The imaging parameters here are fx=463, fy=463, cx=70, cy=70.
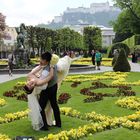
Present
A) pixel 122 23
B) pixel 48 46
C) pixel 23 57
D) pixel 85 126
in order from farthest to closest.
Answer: pixel 122 23, pixel 48 46, pixel 23 57, pixel 85 126

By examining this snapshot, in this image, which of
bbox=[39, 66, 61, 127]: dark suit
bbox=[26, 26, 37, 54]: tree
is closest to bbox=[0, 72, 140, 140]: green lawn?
bbox=[39, 66, 61, 127]: dark suit

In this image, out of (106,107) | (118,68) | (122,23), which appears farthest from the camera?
(122,23)

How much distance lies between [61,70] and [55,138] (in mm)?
1779

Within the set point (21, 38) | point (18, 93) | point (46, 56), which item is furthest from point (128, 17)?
point (46, 56)

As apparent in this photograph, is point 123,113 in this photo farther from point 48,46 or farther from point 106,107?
point 48,46

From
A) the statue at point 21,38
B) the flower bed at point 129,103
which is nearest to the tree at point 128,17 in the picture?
the statue at point 21,38

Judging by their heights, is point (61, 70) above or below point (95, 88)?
above

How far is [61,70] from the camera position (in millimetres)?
9312

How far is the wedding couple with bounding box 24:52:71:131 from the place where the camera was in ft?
28.9

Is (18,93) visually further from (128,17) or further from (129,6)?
(128,17)

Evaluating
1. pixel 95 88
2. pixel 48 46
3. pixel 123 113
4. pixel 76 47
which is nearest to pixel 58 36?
pixel 48 46

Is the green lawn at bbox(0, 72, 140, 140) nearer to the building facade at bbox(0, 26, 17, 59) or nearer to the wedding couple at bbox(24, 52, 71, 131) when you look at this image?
the wedding couple at bbox(24, 52, 71, 131)

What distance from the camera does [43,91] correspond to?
8.92m

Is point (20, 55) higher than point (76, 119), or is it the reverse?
point (20, 55)
